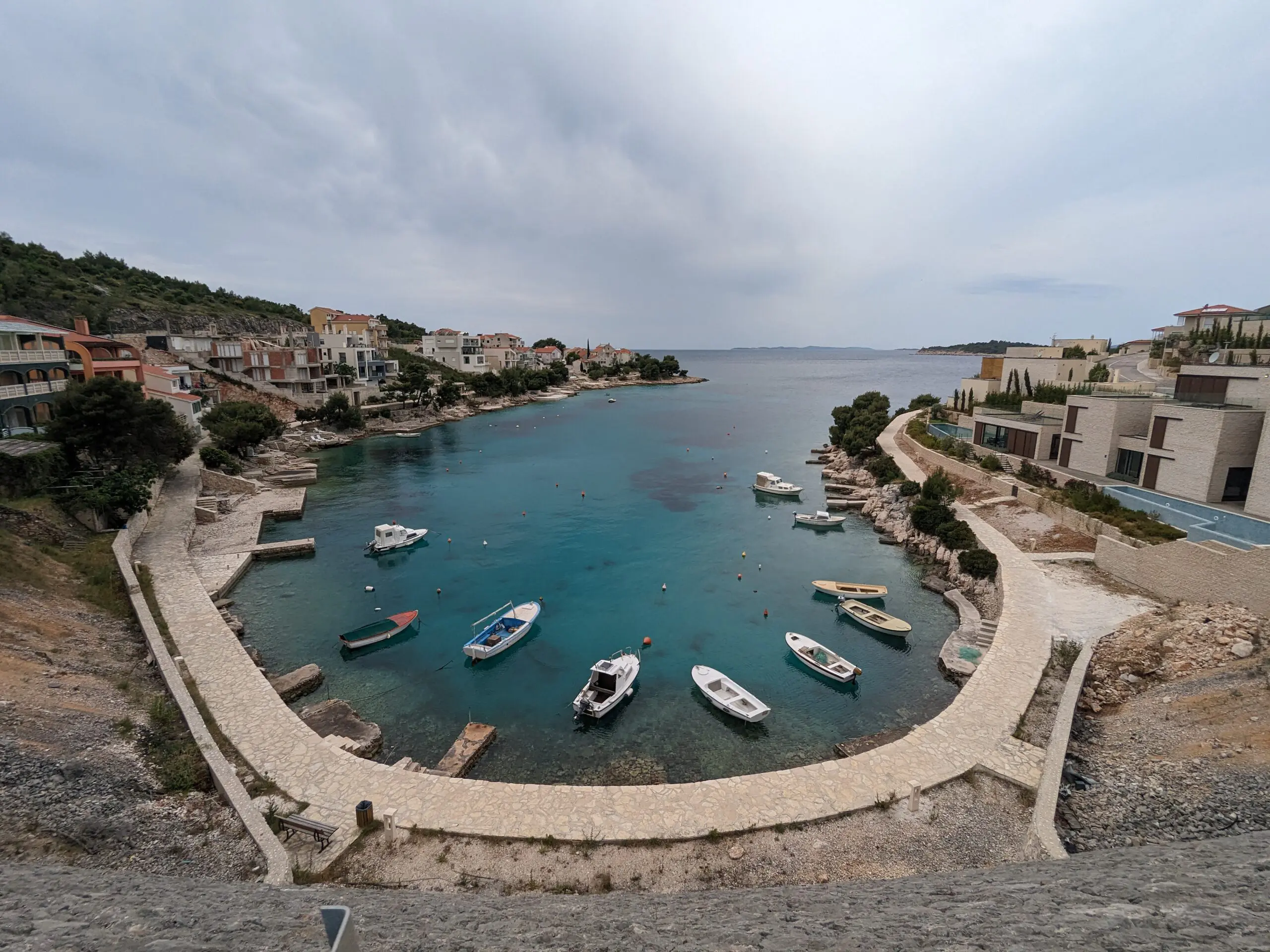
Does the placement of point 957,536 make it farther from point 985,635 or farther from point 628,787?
point 628,787

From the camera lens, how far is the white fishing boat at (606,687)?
60.9 feet

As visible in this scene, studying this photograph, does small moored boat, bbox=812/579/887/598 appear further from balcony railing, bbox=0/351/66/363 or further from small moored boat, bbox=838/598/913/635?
balcony railing, bbox=0/351/66/363

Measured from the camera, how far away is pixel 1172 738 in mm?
13703

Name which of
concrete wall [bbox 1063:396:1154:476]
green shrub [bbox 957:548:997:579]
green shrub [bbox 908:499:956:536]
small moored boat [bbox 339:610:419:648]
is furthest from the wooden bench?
concrete wall [bbox 1063:396:1154:476]

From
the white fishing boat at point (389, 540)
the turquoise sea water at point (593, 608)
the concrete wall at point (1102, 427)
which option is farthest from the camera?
the white fishing boat at point (389, 540)

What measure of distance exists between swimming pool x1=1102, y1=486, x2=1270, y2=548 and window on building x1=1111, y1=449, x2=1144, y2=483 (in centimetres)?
146

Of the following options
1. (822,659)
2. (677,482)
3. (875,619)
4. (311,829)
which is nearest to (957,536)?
(875,619)

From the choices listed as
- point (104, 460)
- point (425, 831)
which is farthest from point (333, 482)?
point (425, 831)

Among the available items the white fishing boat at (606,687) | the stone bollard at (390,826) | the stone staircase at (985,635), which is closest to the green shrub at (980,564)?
the stone staircase at (985,635)

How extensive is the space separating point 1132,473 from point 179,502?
176 feet

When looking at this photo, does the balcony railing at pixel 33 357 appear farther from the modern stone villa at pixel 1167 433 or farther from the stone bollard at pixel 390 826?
the modern stone villa at pixel 1167 433

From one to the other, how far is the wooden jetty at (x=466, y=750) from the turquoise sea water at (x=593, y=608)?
1.09 feet

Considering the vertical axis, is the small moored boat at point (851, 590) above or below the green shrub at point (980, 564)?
below

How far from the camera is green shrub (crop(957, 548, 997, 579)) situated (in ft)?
84.7
